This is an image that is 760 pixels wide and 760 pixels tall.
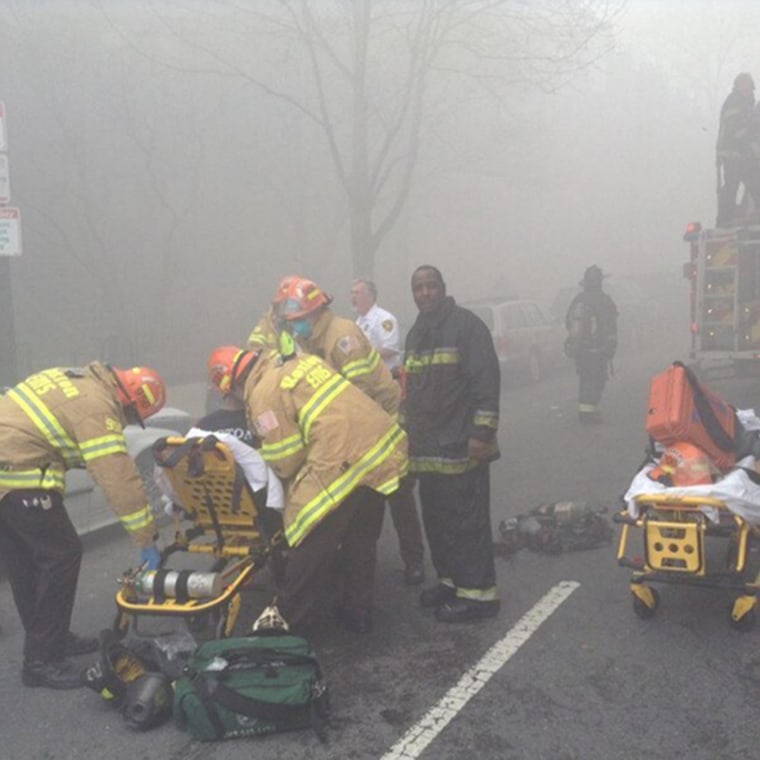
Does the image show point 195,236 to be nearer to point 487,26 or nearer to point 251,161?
point 251,161

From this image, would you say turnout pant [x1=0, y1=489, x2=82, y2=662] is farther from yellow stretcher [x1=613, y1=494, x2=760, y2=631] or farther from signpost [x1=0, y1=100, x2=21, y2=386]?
signpost [x1=0, y1=100, x2=21, y2=386]

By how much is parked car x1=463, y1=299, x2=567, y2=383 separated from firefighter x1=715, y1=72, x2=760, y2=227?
147 inches

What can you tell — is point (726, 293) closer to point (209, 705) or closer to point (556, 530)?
point (556, 530)

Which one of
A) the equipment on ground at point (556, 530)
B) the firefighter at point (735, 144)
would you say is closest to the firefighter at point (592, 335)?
the firefighter at point (735, 144)

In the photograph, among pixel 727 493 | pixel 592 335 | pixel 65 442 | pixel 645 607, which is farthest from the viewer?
pixel 592 335

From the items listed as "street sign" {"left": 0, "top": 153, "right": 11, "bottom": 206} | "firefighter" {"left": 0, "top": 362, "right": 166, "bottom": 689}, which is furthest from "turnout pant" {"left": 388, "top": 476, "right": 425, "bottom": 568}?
"street sign" {"left": 0, "top": 153, "right": 11, "bottom": 206}

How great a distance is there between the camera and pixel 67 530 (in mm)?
4148

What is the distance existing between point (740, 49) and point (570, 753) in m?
46.9

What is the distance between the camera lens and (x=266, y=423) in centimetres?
417

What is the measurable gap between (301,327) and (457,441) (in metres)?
1.22

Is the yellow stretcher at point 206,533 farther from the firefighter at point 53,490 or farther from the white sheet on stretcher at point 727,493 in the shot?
the white sheet on stretcher at point 727,493

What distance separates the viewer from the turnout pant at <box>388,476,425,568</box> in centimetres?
537

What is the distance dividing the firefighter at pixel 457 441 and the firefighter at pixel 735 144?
7794 millimetres

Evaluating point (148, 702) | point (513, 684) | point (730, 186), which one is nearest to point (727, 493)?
point (513, 684)
